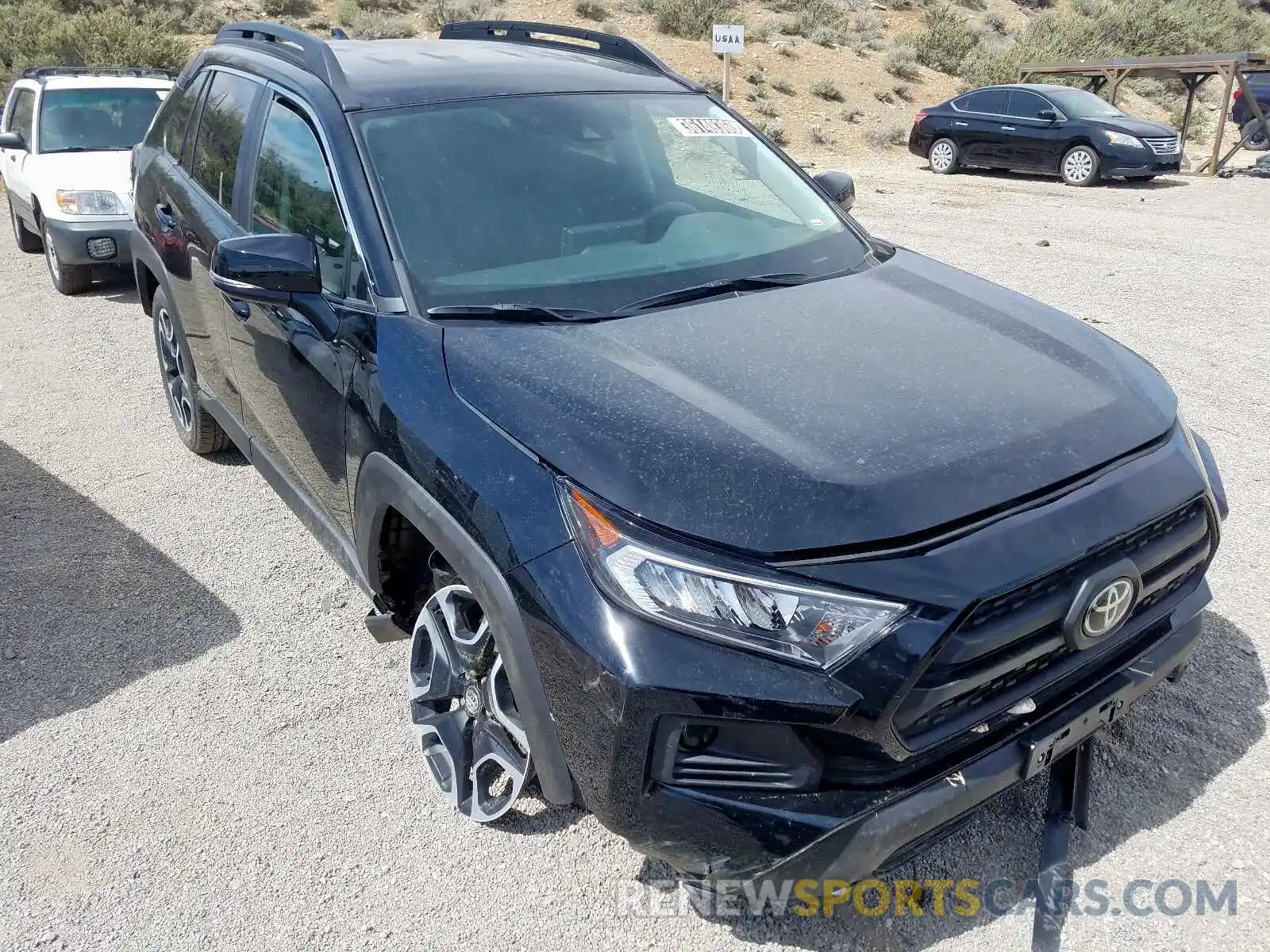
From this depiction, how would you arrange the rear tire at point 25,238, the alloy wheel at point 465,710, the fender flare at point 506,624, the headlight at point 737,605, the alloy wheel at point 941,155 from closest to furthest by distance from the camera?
the headlight at point 737,605
the fender flare at point 506,624
the alloy wheel at point 465,710
the rear tire at point 25,238
the alloy wheel at point 941,155

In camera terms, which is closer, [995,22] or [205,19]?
[205,19]

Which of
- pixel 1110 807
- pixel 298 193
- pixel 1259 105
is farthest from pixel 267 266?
pixel 1259 105

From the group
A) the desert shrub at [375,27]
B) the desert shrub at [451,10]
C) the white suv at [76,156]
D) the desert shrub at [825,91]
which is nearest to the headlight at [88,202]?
the white suv at [76,156]

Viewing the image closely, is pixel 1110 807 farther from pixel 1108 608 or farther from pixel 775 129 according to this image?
pixel 775 129

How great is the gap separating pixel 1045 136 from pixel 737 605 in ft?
47.7

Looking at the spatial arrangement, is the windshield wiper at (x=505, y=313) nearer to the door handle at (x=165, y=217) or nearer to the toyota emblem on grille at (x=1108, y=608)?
the toyota emblem on grille at (x=1108, y=608)

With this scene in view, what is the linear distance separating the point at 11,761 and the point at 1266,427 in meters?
5.52

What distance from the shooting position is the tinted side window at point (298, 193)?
112 inches

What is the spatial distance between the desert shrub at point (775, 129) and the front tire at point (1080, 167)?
5299 mm

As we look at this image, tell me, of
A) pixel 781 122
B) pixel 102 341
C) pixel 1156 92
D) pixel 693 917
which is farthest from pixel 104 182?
pixel 1156 92

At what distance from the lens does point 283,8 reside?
22.2 metres

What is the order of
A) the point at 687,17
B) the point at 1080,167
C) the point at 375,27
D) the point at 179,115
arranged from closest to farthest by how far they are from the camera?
1. the point at 179,115
2. the point at 1080,167
3. the point at 375,27
4. the point at 687,17

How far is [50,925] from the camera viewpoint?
7.79 feet

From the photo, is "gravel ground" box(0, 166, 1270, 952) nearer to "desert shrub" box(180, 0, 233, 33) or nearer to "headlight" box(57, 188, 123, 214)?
"headlight" box(57, 188, 123, 214)
